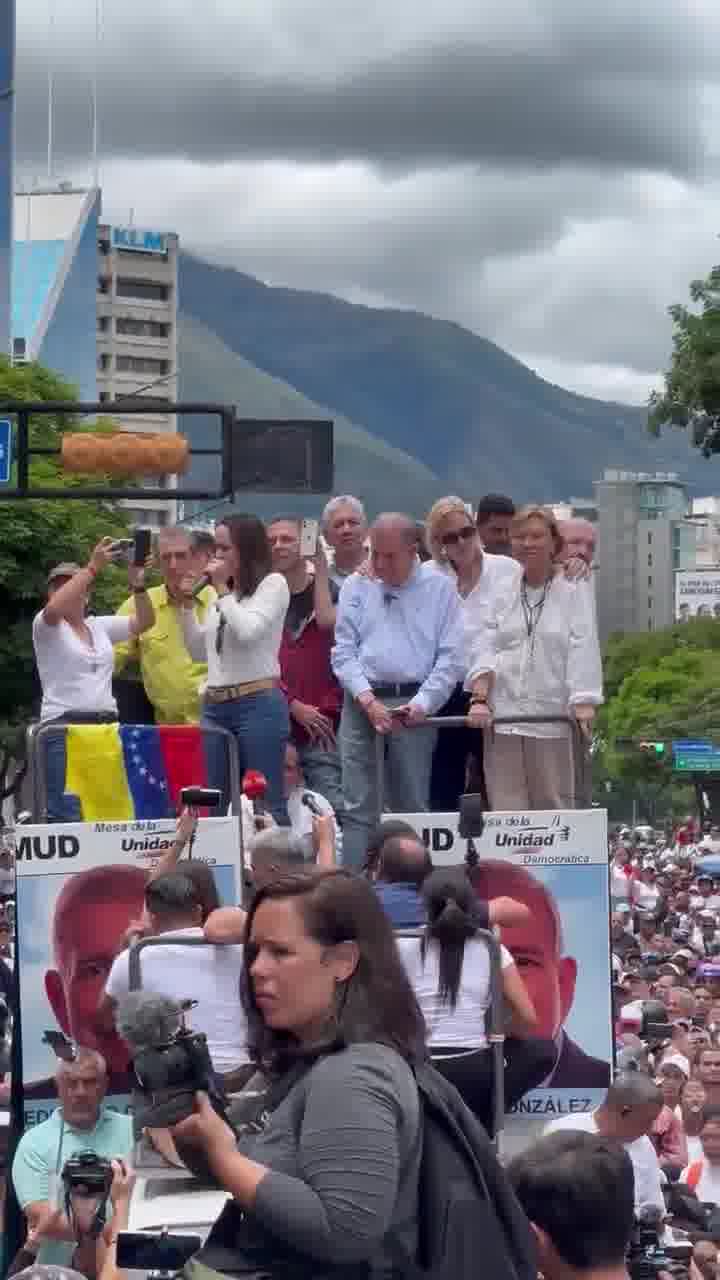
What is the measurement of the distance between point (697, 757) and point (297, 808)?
93182 mm

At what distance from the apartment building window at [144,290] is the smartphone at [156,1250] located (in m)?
191

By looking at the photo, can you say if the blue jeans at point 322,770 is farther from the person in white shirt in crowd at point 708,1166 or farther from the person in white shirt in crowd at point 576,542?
the person in white shirt in crowd at point 708,1166

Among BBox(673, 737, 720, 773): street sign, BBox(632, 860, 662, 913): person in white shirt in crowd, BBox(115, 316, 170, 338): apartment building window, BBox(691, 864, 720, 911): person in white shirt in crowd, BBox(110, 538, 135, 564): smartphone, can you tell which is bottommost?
BBox(673, 737, 720, 773): street sign

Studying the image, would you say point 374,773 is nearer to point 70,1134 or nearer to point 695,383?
point 70,1134

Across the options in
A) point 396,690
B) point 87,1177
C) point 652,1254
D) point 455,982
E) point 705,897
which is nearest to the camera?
point 652,1254

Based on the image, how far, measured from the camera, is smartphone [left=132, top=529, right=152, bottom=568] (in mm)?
10734

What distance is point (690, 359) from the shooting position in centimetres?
5200

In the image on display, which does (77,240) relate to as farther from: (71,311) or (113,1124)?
(113,1124)

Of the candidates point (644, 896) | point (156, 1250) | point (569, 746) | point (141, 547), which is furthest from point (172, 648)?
point (644, 896)

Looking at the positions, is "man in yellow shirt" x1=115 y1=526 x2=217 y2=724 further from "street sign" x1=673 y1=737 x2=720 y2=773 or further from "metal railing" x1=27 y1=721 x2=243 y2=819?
"street sign" x1=673 y1=737 x2=720 y2=773

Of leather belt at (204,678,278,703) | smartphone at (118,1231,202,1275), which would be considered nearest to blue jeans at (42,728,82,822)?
leather belt at (204,678,278,703)

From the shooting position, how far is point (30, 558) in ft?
141

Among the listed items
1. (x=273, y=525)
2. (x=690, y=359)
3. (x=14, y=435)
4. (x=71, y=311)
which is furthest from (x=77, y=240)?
(x=273, y=525)

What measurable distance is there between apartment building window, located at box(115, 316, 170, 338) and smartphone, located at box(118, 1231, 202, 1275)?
192m
